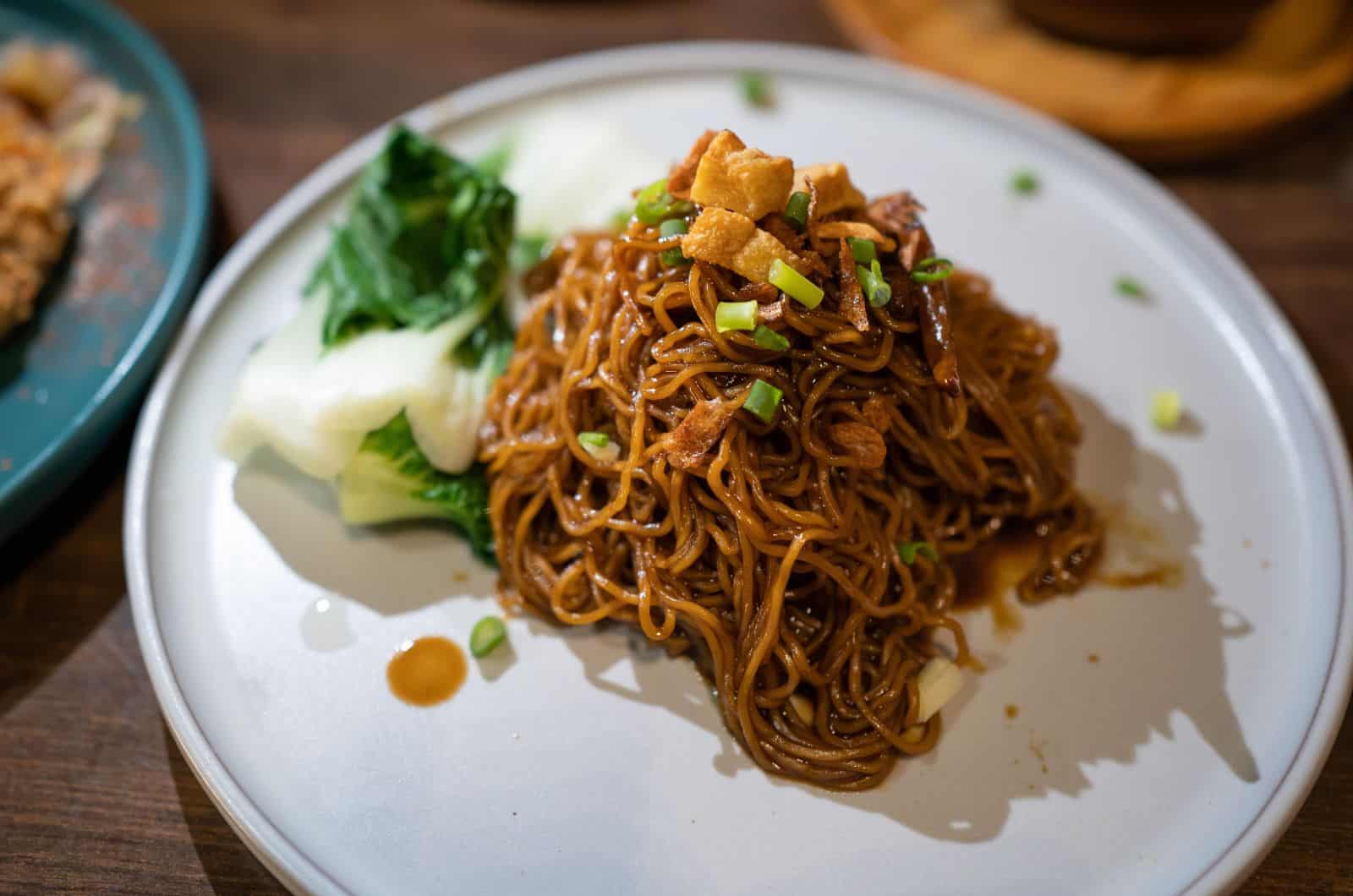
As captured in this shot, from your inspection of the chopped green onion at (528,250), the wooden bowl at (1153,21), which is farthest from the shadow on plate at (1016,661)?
the wooden bowl at (1153,21)

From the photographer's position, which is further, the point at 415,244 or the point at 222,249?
the point at 222,249

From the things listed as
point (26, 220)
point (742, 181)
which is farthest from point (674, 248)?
point (26, 220)

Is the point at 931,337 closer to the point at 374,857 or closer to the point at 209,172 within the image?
the point at 374,857

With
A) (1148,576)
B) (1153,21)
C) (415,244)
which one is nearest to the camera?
(1148,576)

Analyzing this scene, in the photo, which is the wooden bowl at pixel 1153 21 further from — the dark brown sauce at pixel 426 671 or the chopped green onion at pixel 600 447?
the dark brown sauce at pixel 426 671

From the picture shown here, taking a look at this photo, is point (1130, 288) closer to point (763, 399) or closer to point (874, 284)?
point (874, 284)

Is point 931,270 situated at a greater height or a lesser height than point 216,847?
greater

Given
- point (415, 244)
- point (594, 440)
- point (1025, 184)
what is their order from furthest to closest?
point (1025, 184) < point (415, 244) < point (594, 440)
